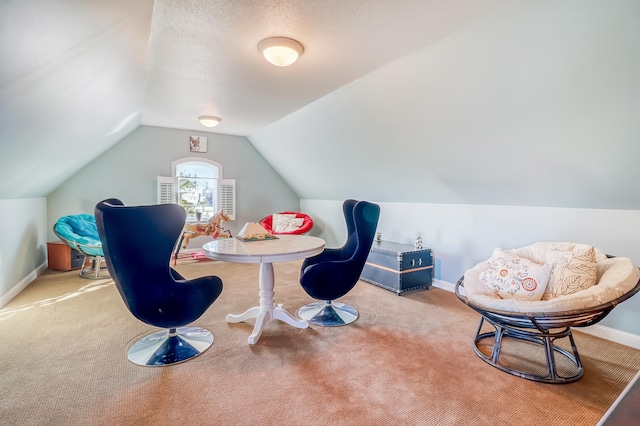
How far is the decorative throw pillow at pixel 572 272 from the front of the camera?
2090 mm

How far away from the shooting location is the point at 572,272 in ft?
7.02

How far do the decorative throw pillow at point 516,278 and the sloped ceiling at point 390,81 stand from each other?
3.35 feet

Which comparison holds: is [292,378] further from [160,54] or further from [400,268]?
[160,54]

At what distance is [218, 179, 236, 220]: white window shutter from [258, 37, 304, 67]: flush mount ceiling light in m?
4.18

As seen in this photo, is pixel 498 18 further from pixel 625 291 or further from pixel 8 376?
pixel 8 376

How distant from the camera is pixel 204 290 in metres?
2.23

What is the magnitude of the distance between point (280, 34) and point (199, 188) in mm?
4536

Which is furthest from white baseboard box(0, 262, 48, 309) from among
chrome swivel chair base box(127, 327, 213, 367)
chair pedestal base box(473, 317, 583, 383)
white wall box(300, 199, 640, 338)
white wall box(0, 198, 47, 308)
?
white wall box(300, 199, 640, 338)

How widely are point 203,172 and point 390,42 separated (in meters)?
4.85

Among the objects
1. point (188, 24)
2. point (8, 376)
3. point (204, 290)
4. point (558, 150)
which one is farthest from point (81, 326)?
point (558, 150)

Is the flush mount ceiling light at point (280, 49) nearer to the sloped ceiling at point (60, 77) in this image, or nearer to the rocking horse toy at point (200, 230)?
the sloped ceiling at point (60, 77)

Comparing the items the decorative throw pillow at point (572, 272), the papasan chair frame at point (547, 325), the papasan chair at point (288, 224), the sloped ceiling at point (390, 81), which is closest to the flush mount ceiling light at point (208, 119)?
the sloped ceiling at point (390, 81)

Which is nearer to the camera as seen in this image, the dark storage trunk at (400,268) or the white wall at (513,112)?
the white wall at (513,112)

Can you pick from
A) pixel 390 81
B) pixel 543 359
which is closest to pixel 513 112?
pixel 390 81
